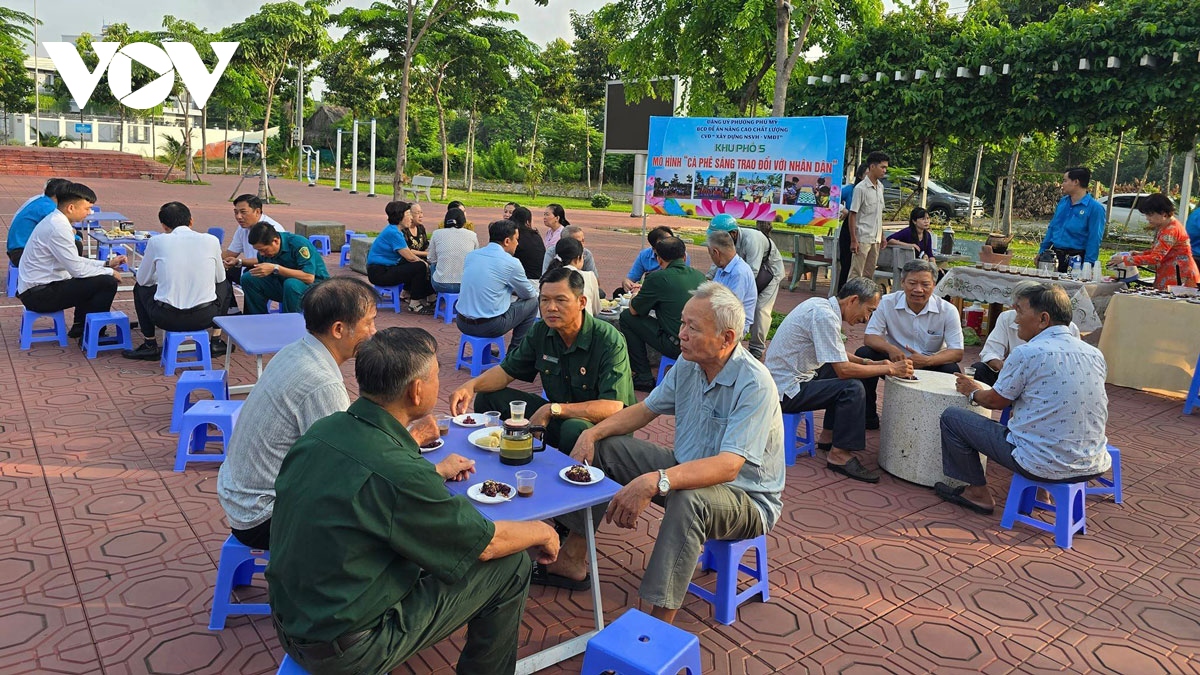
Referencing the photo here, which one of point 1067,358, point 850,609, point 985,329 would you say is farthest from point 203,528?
point 985,329

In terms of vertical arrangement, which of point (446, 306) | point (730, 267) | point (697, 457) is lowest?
point (446, 306)

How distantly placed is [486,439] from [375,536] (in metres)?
1.24

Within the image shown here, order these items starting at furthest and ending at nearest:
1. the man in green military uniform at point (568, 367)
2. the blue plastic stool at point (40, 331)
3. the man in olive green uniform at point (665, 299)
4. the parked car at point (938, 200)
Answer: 1. the parked car at point (938, 200)
2. the blue plastic stool at point (40, 331)
3. the man in olive green uniform at point (665, 299)
4. the man in green military uniform at point (568, 367)

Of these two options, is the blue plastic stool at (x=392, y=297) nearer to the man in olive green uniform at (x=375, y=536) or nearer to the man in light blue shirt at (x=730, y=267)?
the man in light blue shirt at (x=730, y=267)

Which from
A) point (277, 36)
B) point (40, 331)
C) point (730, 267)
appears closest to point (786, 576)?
point (730, 267)

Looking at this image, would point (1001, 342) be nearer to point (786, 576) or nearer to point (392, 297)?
point (786, 576)

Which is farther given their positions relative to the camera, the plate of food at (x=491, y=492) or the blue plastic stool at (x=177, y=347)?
the blue plastic stool at (x=177, y=347)

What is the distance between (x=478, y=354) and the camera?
711cm

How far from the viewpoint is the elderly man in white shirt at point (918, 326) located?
5676 millimetres

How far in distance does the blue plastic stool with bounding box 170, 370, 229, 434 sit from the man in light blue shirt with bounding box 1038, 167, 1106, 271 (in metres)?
7.97

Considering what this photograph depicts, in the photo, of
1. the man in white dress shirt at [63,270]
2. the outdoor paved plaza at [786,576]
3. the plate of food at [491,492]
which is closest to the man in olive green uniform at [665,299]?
the outdoor paved plaza at [786,576]

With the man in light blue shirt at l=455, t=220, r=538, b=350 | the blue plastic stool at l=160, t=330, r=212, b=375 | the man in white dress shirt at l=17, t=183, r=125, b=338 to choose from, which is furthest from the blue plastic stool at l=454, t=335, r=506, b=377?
the man in white dress shirt at l=17, t=183, r=125, b=338

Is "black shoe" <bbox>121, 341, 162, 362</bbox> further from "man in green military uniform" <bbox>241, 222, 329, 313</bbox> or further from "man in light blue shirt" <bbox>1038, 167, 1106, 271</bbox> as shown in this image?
"man in light blue shirt" <bbox>1038, 167, 1106, 271</bbox>

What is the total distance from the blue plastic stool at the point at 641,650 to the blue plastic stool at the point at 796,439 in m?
2.67
